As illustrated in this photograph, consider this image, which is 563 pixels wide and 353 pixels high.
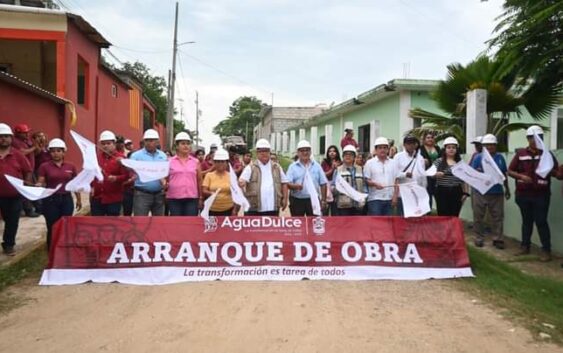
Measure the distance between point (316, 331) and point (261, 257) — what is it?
6.83ft

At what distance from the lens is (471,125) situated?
34.1 feet

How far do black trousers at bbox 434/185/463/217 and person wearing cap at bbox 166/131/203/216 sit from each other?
141 inches

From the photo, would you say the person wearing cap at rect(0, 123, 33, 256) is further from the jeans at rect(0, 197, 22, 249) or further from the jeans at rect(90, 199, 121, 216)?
the jeans at rect(90, 199, 121, 216)

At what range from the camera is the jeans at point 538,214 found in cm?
765

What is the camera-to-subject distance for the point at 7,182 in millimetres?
7227

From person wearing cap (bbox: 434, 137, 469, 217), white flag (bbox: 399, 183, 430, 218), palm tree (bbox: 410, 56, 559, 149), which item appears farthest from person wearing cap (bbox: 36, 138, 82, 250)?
palm tree (bbox: 410, 56, 559, 149)

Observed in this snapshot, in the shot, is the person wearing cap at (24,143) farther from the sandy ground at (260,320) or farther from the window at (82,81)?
the window at (82,81)

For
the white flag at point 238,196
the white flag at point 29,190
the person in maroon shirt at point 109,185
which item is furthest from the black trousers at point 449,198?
the white flag at point 29,190

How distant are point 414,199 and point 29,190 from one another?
5031 millimetres

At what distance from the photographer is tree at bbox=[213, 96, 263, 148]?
3488 inches

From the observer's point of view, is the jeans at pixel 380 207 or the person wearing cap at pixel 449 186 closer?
the jeans at pixel 380 207

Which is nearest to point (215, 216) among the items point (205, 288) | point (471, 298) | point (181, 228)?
point (181, 228)

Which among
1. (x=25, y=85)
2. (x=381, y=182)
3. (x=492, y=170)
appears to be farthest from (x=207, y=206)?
(x=25, y=85)

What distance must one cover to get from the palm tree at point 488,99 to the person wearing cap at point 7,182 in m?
7.82
